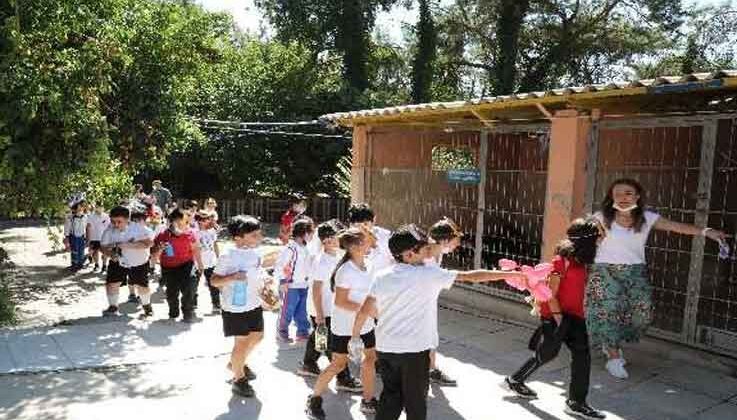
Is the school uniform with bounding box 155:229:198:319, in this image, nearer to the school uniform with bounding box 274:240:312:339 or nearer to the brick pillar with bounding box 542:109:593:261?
the school uniform with bounding box 274:240:312:339

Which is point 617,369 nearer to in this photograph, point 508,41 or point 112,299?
point 112,299

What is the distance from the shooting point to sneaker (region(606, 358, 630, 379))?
18.8 ft

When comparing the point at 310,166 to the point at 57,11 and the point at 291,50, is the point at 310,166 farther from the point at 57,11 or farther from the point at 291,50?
the point at 57,11

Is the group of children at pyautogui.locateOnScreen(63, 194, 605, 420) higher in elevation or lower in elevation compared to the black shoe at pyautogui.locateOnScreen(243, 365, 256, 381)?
higher

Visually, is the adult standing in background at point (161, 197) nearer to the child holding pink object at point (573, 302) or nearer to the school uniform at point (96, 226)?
the school uniform at point (96, 226)

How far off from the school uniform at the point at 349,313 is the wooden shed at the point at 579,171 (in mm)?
3023

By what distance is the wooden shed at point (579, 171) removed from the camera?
20.1ft

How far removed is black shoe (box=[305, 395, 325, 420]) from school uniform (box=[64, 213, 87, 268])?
8947 millimetres

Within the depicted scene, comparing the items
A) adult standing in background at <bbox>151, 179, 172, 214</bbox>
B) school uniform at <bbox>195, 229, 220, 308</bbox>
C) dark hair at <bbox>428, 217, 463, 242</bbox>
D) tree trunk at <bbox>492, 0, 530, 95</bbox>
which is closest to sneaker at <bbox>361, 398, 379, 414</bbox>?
dark hair at <bbox>428, 217, 463, 242</bbox>

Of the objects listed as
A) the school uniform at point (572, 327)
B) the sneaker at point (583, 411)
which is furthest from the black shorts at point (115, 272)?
the sneaker at point (583, 411)

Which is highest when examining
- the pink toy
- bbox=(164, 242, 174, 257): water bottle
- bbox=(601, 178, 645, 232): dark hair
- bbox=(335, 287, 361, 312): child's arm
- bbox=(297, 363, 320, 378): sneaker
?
bbox=(601, 178, 645, 232): dark hair

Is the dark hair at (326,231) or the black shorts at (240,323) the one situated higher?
the dark hair at (326,231)

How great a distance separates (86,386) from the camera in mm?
5406

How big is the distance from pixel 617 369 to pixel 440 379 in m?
1.58
